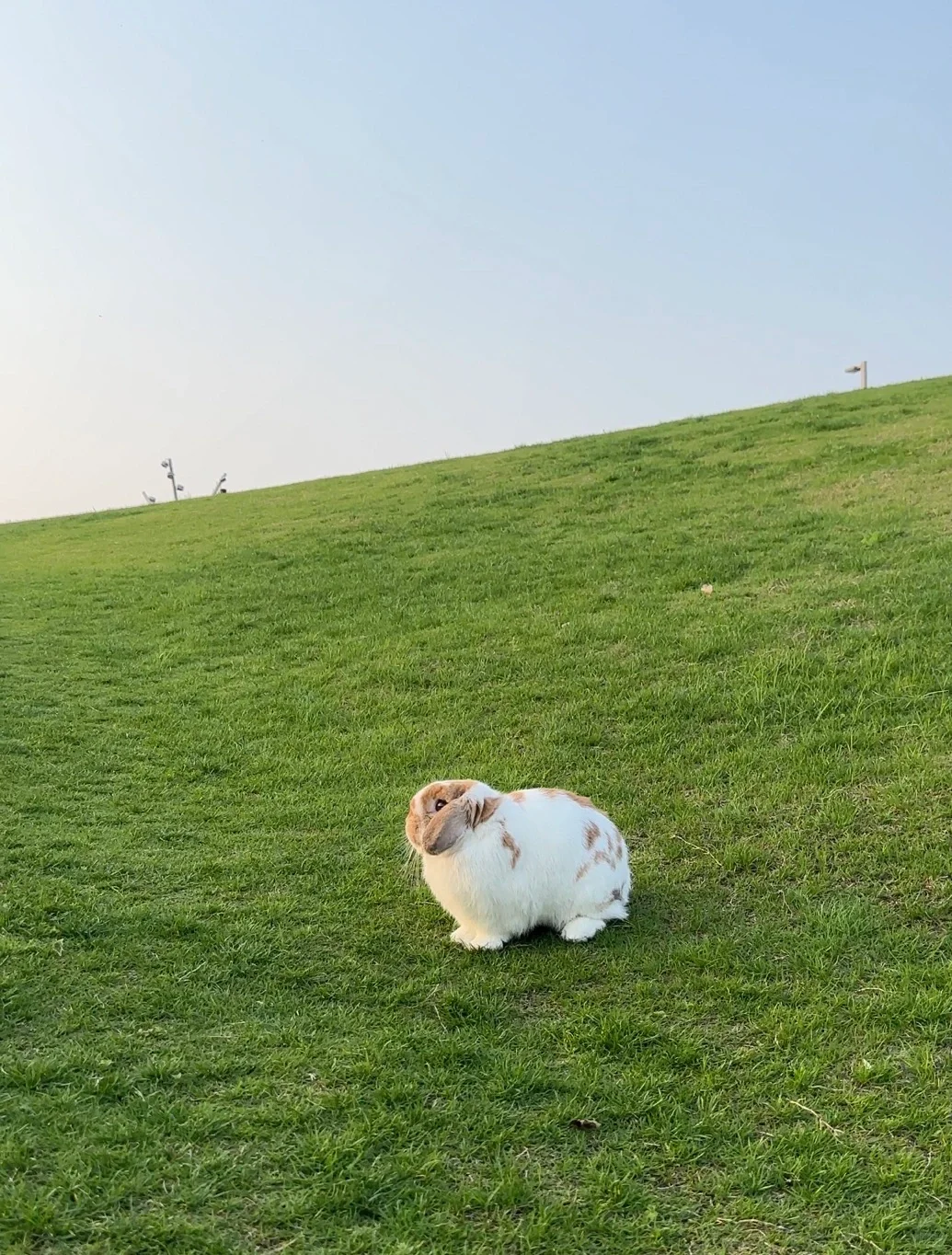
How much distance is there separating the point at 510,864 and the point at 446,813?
36 cm

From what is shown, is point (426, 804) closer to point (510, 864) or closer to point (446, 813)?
point (446, 813)

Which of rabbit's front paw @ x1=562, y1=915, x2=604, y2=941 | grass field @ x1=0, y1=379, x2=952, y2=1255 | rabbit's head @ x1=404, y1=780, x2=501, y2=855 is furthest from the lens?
rabbit's front paw @ x1=562, y1=915, x2=604, y2=941

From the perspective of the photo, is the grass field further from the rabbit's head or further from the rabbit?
the rabbit's head

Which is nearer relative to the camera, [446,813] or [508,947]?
[446,813]

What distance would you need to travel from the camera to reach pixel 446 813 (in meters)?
3.95

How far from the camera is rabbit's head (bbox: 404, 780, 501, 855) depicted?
3.94m

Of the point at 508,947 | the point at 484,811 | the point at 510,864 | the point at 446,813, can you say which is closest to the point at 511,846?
the point at 510,864

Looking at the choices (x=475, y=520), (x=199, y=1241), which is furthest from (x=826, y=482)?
(x=199, y=1241)

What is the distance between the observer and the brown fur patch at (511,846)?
13.2 feet

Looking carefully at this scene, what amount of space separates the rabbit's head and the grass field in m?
0.55

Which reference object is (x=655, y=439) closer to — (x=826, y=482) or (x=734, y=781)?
(x=826, y=482)

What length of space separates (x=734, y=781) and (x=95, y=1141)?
12.6ft

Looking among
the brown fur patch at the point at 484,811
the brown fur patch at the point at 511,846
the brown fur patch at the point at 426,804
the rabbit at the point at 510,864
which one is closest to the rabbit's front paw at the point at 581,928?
the rabbit at the point at 510,864

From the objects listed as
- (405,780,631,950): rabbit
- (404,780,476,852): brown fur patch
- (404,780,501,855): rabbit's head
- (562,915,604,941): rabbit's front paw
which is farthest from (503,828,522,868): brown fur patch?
(562,915,604,941): rabbit's front paw
